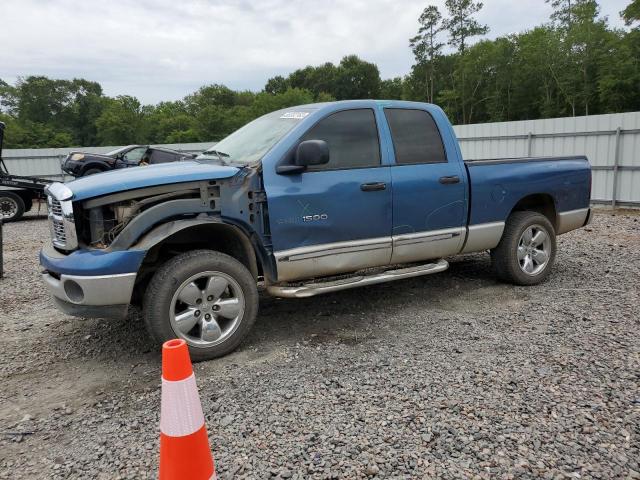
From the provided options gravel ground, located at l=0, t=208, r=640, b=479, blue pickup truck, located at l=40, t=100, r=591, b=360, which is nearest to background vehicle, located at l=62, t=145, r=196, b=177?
gravel ground, located at l=0, t=208, r=640, b=479

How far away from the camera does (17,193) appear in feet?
41.9

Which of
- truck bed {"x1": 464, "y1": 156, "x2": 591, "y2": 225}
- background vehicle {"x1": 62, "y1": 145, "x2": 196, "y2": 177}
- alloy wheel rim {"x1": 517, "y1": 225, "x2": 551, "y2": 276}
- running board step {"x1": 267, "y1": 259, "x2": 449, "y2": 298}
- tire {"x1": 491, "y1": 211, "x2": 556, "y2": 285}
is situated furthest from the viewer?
background vehicle {"x1": 62, "y1": 145, "x2": 196, "y2": 177}

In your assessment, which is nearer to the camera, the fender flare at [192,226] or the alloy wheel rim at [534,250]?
the fender flare at [192,226]

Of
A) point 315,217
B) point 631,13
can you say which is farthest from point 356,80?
point 315,217

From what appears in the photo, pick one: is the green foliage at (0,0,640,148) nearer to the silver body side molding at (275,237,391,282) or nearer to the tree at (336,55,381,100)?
the tree at (336,55,381,100)

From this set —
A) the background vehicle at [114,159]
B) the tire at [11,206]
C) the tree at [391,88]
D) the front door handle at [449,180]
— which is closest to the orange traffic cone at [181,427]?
the front door handle at [449,180]

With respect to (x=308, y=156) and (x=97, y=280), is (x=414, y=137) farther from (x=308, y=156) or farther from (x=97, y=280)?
(x=97, y=280)

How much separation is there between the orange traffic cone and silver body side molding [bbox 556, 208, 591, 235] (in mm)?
5248

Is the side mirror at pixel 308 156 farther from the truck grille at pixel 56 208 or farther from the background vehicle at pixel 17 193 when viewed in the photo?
the background vehicle at pixel 17 193

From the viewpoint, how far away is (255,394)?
3.21 meters

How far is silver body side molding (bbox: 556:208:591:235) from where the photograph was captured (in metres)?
5.90

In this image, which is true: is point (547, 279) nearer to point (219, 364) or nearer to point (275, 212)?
point (275, 212)

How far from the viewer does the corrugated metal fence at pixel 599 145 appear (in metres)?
11.6

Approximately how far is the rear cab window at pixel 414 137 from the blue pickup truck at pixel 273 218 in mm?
14
